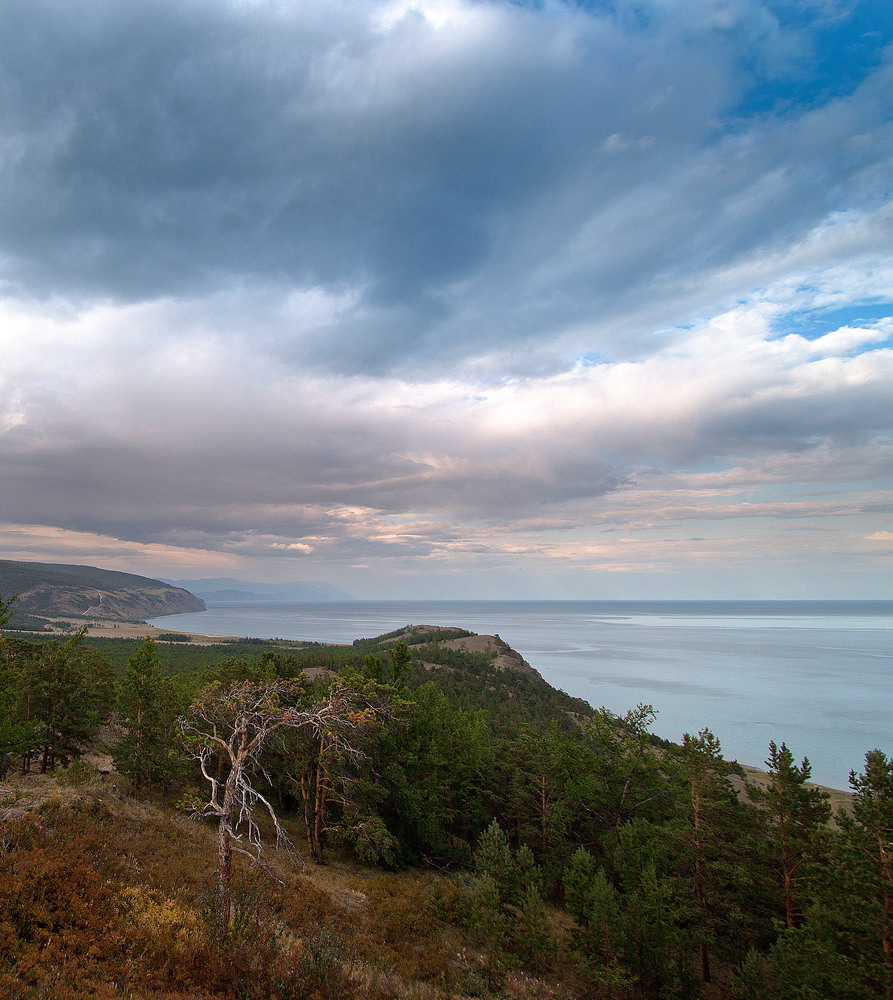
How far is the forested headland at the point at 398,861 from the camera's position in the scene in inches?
452

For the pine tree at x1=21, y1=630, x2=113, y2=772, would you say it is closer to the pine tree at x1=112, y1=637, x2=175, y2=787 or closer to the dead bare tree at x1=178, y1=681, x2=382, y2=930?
the pine tree at x1=112, y1=637, x2=175, y2=787

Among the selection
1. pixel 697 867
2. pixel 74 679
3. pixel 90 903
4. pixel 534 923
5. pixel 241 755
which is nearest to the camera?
pixel 241 755

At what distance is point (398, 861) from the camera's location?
27.4m

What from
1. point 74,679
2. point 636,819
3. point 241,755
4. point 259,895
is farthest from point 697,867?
point 74,679

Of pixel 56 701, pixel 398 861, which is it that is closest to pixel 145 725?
pixel 56 701

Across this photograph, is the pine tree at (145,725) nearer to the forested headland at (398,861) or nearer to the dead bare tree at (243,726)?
the forested headland at (398,861)

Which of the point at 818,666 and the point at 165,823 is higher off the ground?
the point at 165,823

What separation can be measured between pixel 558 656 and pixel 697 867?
163 m

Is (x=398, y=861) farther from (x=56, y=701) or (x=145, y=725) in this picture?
(x=56, y=701)

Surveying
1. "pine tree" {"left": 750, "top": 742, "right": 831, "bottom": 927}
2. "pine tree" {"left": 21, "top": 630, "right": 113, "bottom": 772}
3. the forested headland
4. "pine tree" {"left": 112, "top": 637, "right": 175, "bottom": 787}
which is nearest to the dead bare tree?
the forested headland

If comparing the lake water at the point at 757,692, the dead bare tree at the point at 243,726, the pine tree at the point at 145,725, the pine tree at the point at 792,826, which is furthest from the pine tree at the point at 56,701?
the lake water at the point at 757,692

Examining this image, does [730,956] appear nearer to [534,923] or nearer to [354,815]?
[534,923]

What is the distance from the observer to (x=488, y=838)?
Result: 20469 millimetres

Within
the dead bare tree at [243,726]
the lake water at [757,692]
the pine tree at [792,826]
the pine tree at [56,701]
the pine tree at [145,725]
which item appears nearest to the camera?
the dead bare tree at [243,726]
